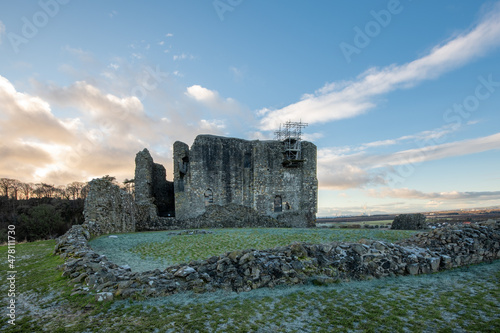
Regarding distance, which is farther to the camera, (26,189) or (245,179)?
(26,189)

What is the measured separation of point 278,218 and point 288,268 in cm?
2065

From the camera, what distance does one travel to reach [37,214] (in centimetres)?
2489

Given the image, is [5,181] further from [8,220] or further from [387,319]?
[387,319]

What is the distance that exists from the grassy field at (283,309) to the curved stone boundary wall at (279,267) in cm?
31

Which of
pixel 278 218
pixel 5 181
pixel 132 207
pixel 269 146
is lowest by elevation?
pixel 278 218

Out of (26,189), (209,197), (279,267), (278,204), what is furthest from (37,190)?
(279,267)

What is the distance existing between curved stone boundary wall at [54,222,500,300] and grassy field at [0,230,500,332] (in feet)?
1.01

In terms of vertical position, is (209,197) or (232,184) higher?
(232,184)

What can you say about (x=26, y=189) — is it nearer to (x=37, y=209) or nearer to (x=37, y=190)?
(x=37, y=190)

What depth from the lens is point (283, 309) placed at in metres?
5.09

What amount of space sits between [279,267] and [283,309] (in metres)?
1.60

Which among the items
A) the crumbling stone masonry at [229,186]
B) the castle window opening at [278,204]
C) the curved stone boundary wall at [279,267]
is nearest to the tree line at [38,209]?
the crumbling stone masonry at [229,186]

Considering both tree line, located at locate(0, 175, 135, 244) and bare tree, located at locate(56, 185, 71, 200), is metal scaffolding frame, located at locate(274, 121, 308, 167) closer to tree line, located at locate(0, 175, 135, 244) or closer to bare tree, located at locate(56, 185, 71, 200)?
tree line, located at locate(0, 175, 135, 244)

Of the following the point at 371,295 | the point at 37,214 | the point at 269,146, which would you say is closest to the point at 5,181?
the point at 37,214
